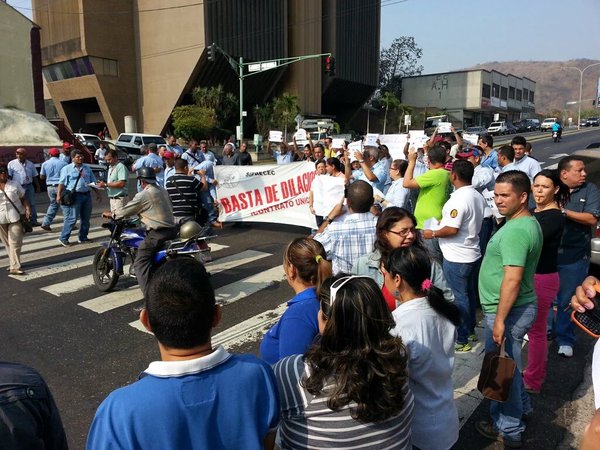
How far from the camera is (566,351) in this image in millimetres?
4414

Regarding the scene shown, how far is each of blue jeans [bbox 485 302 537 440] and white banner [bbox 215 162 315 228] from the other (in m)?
6.43

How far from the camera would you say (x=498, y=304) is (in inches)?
123

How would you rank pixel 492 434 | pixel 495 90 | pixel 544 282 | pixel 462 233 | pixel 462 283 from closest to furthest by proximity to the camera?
pixel 492 434 → pixel 544 282 → pixel 462 233 → pixel 462 283 → pixel 495 90

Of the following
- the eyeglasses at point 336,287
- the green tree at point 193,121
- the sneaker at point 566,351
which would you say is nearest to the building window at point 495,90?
the green tree at point 193,121

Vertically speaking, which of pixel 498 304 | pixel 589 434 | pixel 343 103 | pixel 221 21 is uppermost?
pixel 221 21

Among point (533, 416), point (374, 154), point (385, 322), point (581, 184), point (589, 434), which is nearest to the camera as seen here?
point (589, 434)

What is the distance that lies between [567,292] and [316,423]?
11.7ft

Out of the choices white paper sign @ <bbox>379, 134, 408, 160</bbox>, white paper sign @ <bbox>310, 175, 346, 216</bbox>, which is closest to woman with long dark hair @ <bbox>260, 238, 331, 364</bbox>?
white paper sign @ <bbox>310, 175, 346, 216</bbox>

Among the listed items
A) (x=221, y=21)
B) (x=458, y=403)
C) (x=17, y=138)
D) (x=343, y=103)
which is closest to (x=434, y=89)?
(x=343, y=103)

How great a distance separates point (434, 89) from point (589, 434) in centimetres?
8222

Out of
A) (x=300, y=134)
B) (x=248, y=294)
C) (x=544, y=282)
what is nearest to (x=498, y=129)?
(x=300, y=134)

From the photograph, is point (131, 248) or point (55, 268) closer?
point (131, 248)

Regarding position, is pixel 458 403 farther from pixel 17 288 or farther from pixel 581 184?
pixel 17 288

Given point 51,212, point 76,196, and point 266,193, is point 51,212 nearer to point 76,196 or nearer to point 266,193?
point 76,196
